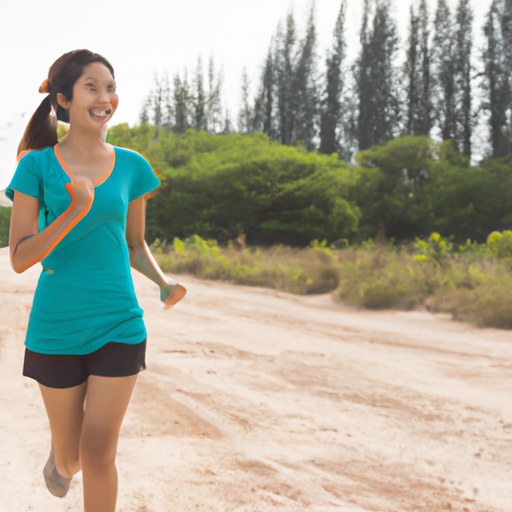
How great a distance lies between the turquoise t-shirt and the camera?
5.98 feet

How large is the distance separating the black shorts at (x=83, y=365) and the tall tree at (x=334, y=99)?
107 ft

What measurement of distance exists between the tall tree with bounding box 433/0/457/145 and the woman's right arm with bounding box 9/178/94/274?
29.0 metres

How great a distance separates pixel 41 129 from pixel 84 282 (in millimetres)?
586

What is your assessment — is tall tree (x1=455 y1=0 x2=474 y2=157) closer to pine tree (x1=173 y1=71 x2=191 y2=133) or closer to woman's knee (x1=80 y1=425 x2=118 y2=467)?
pine tree (x1=173 y1=71 x2=191 y2=133)

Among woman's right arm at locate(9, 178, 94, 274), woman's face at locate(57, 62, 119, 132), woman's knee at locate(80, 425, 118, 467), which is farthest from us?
woman's face at locate(57, 62, 119, 132)

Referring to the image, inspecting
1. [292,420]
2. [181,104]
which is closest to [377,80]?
[181,104]

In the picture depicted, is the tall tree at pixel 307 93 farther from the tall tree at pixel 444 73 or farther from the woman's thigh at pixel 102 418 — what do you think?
the woman's thigh at pixel 102 418

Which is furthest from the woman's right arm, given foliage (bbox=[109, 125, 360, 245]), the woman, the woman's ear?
foliage (bbox=[109, 125, 360, 245])

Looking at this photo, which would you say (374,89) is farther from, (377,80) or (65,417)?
(65,417)

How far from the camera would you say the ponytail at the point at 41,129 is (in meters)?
2.04

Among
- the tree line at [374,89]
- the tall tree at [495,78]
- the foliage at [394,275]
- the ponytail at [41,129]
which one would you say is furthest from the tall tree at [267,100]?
the ponytail at [41,129]

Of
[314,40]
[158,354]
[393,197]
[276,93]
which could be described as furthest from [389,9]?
[158,354]

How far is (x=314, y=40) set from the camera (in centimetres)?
3538

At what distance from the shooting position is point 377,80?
105ft
